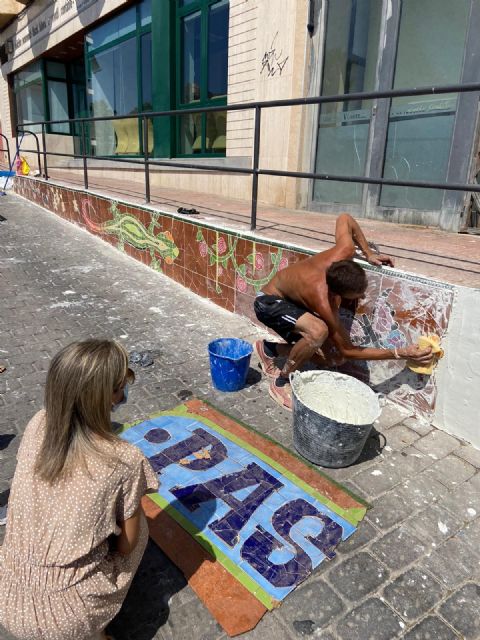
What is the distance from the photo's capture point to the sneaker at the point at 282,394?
3.35 m

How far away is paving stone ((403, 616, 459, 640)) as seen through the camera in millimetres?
1790

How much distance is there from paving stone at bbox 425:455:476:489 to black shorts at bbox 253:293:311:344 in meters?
1.32

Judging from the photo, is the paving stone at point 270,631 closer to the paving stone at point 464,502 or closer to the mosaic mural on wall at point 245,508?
the mosaic mural on wall at point 245,508

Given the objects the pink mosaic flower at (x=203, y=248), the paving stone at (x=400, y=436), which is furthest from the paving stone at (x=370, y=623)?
the pink mosaic flower at (x=203, y=248)

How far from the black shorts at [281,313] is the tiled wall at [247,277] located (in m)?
0.44

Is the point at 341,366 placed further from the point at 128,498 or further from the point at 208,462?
the point at 128,498

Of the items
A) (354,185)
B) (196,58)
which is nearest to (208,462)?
(354,185)

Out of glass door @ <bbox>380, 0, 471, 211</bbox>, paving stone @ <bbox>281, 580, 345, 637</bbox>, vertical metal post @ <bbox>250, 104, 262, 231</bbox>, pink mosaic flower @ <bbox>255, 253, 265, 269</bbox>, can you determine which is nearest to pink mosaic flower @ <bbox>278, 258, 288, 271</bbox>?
pink mosaic flower @ <bbox>255, 253, 265, 269</bbox>

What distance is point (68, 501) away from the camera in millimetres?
1461

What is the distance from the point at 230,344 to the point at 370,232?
2367 millimetres

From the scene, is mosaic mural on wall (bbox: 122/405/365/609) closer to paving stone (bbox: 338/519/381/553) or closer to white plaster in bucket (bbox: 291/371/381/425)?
paving stone (bbox: 338/519/381/553)

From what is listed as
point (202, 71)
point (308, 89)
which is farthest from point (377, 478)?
point (202, 71)

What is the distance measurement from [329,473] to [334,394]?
1.89ft

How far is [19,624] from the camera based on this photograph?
1.47 m
